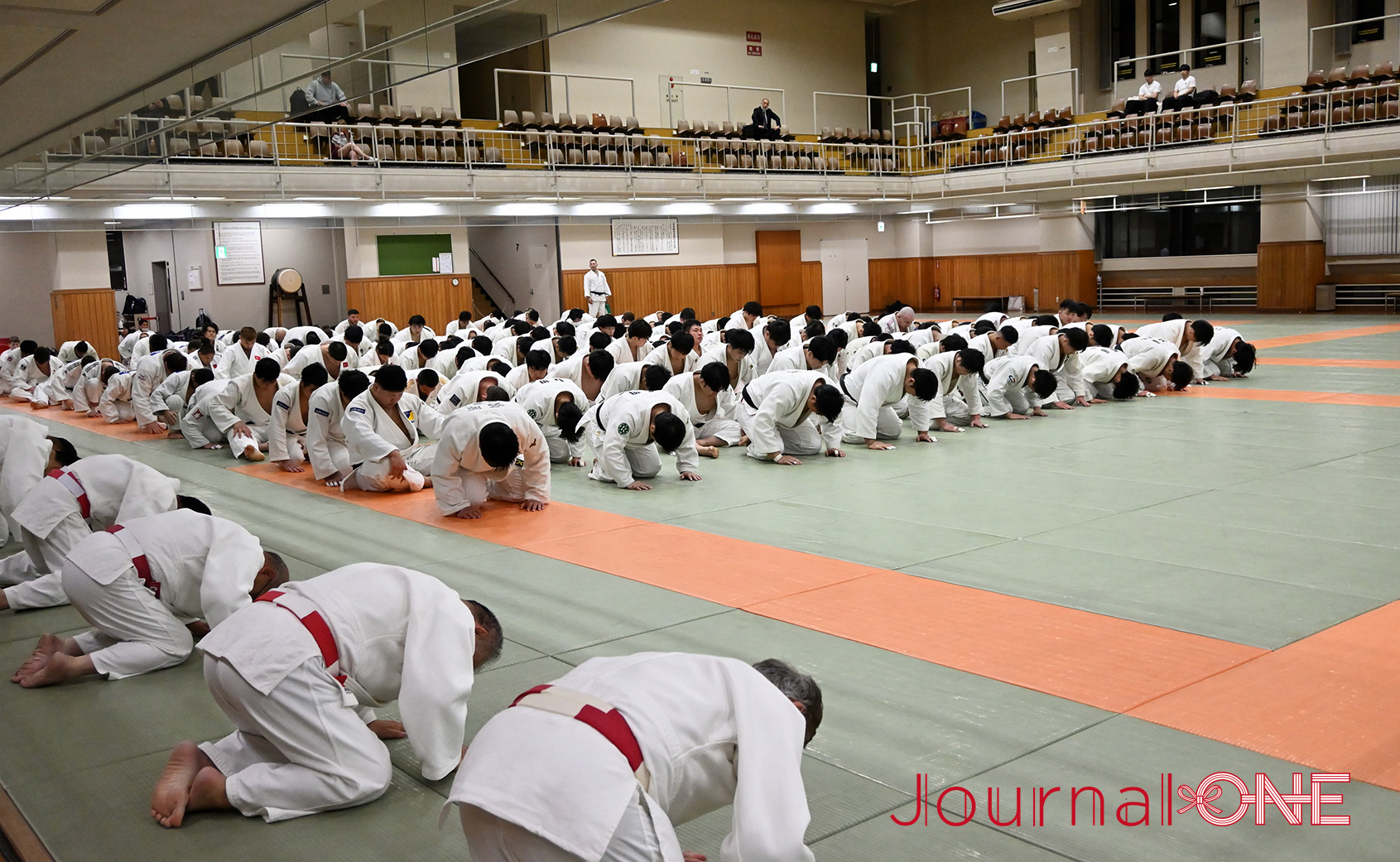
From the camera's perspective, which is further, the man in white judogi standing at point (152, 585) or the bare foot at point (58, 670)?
the bare foot at point (58, 670)

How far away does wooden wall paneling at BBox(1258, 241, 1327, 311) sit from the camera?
22.1 metres

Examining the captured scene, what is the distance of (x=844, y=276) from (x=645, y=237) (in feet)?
21.2

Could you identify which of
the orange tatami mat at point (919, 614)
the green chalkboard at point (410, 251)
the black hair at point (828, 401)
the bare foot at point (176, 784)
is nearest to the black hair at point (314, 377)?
the orange tatami mat at point (919, 614)

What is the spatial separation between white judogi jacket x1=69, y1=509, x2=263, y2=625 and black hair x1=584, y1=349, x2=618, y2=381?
508 cm

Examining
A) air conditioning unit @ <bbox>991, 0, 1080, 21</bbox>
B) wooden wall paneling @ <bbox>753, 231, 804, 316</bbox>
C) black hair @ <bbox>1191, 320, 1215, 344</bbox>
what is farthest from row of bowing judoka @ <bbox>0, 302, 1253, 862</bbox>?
air conditioning unit @ <bbox>991, 0, 1080, 21</bbox>

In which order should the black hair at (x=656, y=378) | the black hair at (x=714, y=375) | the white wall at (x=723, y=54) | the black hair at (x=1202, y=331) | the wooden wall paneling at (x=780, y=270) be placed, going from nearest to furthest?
the black hair at (x=656, y=378) < the black hair at (x=714, y=375) < the black hair at (x=1202, y=331) < the white wall at (x=723, y=54) < the wooden wall paneling at (x=780, y=270)

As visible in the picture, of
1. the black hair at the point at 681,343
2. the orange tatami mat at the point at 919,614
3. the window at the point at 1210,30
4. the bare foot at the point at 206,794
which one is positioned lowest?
the orange tatami mat at the point at 919,614

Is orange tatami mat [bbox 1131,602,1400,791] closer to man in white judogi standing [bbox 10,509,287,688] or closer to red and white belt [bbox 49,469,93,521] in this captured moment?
man in white judogi standing [bbox 10,509,287,688]

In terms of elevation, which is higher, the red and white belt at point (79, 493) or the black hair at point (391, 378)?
the black hair at point (391, 378)

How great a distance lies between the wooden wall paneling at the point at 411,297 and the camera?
68.1 ft

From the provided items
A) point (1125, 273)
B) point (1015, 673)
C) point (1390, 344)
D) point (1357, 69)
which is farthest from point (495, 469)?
point (1125, 273)

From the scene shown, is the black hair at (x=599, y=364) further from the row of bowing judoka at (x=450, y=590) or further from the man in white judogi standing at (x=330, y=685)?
the man in white judogi standing at (x=330, y=685)

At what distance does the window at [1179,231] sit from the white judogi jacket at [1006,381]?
13.7 metres

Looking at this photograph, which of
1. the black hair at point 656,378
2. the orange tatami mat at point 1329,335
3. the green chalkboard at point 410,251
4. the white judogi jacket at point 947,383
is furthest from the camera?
the green chalkboard at point 410,251
